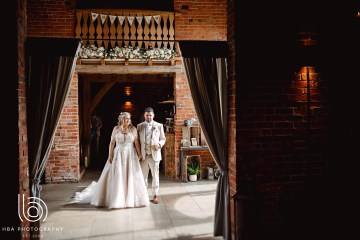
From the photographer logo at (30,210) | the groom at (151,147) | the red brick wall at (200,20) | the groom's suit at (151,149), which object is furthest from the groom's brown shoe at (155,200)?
the red brick wall at (200,20)

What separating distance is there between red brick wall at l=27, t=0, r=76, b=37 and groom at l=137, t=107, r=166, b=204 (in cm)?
330

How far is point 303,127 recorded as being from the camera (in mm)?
3863

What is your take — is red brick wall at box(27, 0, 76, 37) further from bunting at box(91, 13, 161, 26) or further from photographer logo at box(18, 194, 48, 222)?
photographer logo at box(18, 194, 48, 222)

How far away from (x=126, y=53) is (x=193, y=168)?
3.28 m

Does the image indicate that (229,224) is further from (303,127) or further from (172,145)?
(172,145)

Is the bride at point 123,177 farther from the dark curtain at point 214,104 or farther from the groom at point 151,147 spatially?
the dark curtain at point 214,104

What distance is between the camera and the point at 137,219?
501 centimetres

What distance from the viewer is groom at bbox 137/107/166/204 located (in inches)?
238

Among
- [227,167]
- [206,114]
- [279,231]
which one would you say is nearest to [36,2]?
[206,114]

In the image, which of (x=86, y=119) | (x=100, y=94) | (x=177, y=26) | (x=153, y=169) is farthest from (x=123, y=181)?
(x=100, y=94)

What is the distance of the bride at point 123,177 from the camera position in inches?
223

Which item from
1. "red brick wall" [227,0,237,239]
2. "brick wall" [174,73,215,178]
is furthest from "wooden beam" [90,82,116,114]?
"red brick wall" [227,0,237,239]

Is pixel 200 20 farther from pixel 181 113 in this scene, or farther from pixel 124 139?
pixel 124 139

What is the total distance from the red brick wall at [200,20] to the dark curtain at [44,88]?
456 centimetres
